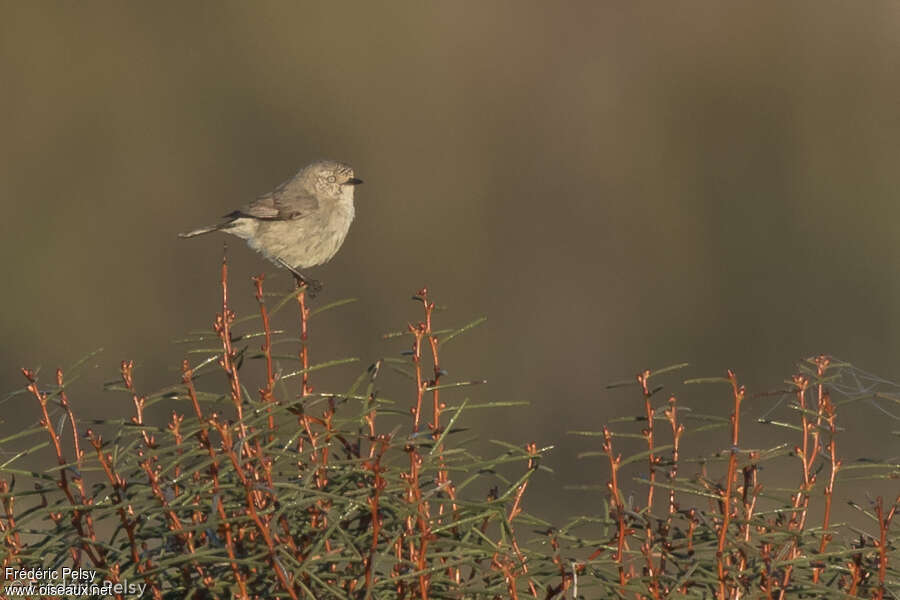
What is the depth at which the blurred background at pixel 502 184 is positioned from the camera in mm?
12359

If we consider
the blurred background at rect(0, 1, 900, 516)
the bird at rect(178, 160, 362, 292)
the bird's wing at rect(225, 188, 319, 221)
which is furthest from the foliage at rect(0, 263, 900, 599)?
the blurred background at rect(0, 1, 900, 516)

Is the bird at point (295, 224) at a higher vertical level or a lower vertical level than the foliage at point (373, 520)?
lower

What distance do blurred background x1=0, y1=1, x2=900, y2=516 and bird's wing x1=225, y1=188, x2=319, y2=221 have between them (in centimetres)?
448

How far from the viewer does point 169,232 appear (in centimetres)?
1320

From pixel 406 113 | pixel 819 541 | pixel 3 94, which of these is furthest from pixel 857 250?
pixel 819 541

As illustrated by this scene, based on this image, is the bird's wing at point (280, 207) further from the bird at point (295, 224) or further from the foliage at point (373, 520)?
the foliage at point (373, 520)

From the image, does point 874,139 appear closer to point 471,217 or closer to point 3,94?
point 471,217

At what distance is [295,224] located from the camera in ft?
23.0

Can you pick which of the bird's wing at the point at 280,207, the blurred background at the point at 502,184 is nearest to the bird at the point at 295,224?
the bird's wing at the point at 280,207

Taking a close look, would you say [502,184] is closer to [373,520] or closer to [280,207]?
[280,207]

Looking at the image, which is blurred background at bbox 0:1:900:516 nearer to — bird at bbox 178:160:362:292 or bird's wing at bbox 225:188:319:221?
bird at bbox 178:160:362:292

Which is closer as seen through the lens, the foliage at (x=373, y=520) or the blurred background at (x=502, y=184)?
the foliage at (x=373, y=520)

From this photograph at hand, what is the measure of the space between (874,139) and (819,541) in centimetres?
1293

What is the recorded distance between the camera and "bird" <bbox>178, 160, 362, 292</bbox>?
6.98 metres
